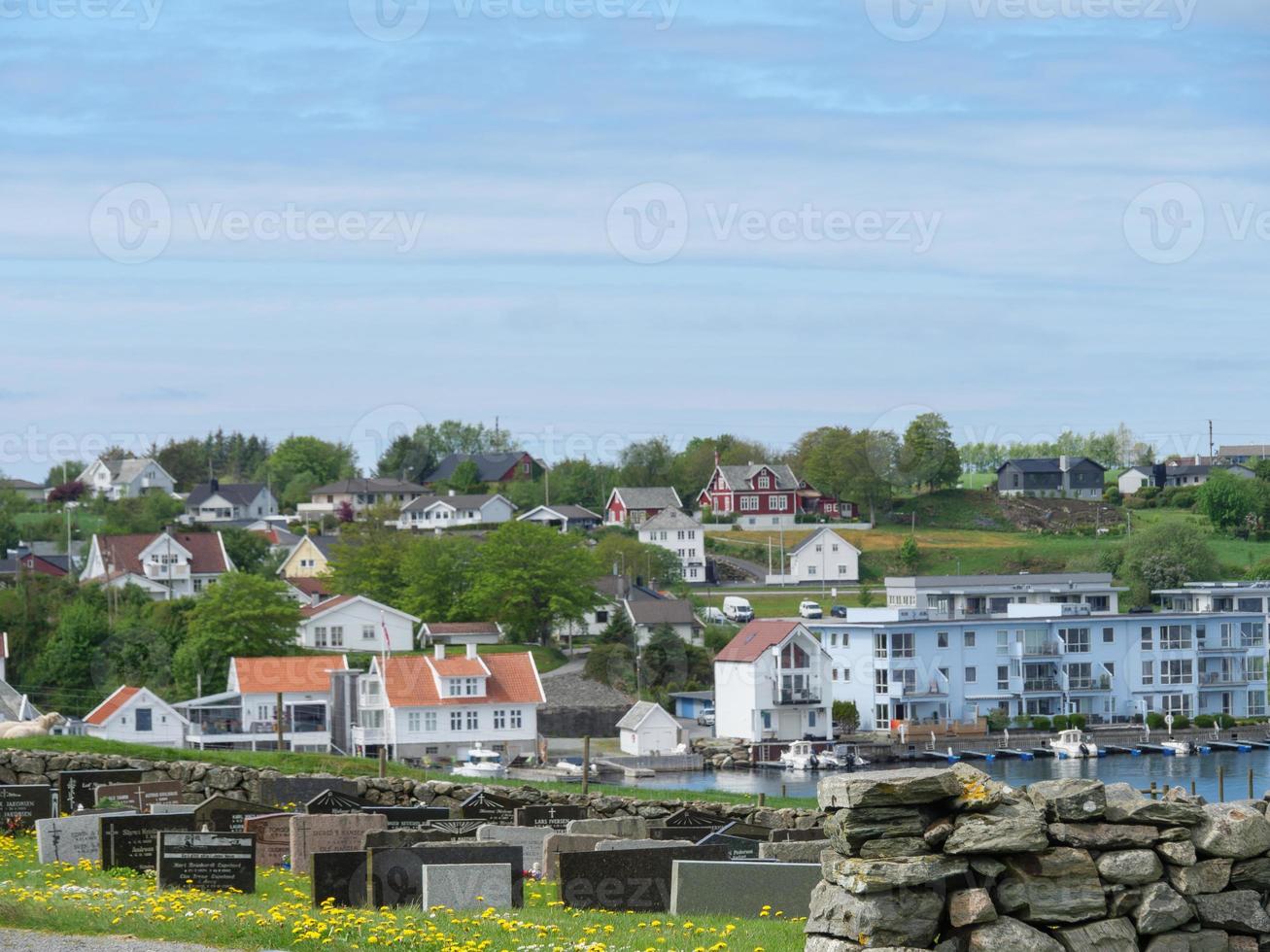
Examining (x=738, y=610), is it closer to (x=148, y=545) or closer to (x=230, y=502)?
(x=148, y=545)

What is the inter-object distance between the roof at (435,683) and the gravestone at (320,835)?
178 ft

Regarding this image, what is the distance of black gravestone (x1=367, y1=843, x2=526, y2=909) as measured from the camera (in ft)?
57.1

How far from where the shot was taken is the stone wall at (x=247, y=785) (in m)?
26.5

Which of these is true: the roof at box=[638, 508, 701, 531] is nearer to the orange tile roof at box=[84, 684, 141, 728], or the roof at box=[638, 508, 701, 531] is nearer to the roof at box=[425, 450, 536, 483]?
the roof at box=[425, 450, 536, 483]

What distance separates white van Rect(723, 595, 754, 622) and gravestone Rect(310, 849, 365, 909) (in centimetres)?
8386

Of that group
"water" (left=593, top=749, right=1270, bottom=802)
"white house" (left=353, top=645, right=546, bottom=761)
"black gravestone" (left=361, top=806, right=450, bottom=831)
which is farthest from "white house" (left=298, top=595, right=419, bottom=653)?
"black gravestone" (left=361, top=806, right=450, bottom=831)

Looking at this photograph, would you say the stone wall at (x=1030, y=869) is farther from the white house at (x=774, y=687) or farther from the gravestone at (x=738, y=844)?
the white house at (x=774, y=687)

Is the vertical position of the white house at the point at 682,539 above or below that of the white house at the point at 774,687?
above

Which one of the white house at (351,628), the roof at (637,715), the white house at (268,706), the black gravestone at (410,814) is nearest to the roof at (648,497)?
the white house at (351,628)

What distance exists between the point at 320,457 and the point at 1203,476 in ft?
278

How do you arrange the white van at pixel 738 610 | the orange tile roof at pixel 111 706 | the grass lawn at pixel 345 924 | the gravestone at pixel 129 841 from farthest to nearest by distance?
1. the white van at pixel 738 610
2. the orange tile roof at pixel 111 706
3. the gravestone at pixel 129 841
4. the grass lawn at pixel 345 924

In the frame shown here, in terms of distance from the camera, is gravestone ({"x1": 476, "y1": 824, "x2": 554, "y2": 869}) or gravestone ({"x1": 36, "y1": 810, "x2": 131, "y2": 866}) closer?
gravestone ({"x1": 36, "y1": 810, "x2": 131, "y2": 866})

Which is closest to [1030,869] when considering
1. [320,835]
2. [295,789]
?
[320,835]

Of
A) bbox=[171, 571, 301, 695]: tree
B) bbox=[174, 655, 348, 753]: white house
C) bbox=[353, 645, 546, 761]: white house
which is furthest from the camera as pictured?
bbox=[171, 571, 301, 695]: tree
